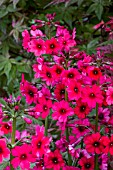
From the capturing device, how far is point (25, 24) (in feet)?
10.3

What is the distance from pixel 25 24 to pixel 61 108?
127 cm

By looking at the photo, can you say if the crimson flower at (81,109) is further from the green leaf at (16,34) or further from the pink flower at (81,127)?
the green leaf at (16,34)

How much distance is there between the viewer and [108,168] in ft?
6.78

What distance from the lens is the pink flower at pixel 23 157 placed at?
1.84 meters

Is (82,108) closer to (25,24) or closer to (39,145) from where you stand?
(39,145)

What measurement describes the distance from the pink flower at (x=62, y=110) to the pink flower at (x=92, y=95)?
0.21 ft

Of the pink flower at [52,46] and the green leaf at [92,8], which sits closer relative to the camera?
the pink flower at [52,46]

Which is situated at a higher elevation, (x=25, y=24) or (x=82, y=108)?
(x=25, y=24)

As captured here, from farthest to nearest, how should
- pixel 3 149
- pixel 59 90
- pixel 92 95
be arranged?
pixel 59 90
pixel 92 95
pixel 3 149

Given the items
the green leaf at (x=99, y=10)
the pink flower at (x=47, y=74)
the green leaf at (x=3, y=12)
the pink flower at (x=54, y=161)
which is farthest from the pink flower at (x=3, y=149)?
the green leaf at (x=3, y=12)

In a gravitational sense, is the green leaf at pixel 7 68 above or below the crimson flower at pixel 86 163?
above

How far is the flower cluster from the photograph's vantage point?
6.17 ft

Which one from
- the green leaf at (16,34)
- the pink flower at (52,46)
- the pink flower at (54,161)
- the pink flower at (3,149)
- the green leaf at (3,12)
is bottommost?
the pink flower at (54,161)

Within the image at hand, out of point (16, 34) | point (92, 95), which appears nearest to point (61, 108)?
point (92, 95)
